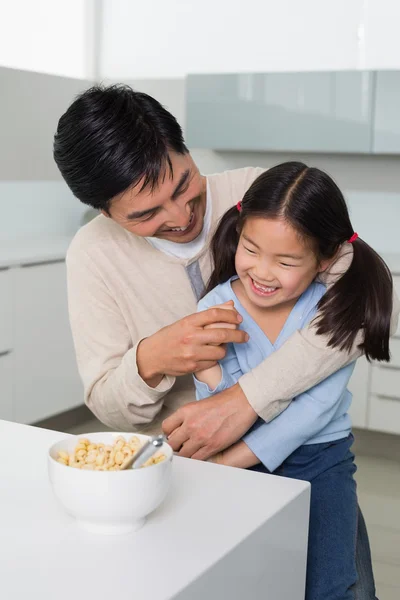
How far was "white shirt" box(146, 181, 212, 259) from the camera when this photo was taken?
1.85 m

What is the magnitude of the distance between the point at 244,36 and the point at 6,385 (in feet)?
7.14

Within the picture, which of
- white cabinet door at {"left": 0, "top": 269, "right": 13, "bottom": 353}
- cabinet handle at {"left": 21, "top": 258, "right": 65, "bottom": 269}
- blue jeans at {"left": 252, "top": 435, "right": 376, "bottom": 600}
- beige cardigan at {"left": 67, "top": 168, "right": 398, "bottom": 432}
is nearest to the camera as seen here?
blue jeans at {"left": 252, "top": 435, "right": 376, "bottom": 600}

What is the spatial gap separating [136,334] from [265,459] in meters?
0.43

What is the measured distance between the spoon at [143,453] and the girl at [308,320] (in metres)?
0.50

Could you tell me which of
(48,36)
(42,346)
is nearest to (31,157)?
(48,36)

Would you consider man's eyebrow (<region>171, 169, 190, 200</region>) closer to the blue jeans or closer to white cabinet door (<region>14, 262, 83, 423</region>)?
the blue jeans

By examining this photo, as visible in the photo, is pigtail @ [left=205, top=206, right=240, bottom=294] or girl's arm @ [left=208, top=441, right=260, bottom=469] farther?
pigtail @ [left=205, top=206, right=240, bottom=294]

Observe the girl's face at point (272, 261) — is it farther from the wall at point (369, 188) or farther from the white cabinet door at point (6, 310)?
the wall at point (369, 188)

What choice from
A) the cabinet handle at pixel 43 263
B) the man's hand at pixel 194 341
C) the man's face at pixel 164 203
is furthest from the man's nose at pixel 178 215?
the cabinet handle at pixel 43 263

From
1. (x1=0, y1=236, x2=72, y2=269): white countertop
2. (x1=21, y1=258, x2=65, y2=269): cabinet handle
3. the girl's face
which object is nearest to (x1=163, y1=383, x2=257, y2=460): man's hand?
the girl's face

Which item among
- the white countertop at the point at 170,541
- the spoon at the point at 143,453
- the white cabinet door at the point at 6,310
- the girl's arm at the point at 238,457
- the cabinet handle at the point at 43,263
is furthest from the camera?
the cabinet handle at the point at 43,263

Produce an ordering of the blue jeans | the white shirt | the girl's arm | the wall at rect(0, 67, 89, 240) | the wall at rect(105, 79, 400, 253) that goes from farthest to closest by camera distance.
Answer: the wall at rect(105, 79, 400, 253) < the wall at rect(0, 67, 89, 240) < the white shirt < the girl's arm < the blue jeans

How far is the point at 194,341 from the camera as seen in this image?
1.51 m

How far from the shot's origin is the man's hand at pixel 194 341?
151 cm
